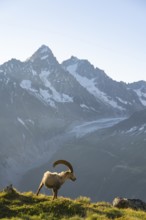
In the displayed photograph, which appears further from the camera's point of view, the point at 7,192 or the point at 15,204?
the point at 7,192

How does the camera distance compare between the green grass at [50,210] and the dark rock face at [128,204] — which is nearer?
the green grass at [50,210]

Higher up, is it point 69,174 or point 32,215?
point 69,174

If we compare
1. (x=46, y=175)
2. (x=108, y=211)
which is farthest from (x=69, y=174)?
(x=108, y=211)

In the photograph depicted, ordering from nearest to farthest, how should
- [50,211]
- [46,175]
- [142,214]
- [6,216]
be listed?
[6,216], [50,211], [142,214], [46,175]

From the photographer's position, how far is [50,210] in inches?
866

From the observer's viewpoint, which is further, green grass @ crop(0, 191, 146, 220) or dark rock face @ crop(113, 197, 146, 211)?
dark rock face @ crop(113, 197, 146, 211)

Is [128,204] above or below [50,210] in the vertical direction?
above

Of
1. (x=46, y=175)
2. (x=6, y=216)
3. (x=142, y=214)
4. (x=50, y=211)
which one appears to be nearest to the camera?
(x=6, y=216)

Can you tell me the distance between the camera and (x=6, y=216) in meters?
20.4

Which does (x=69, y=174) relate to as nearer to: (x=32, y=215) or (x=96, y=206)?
(x=96, y=206)

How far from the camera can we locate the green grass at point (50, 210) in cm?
2084

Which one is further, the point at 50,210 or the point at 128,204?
the point at 128,204

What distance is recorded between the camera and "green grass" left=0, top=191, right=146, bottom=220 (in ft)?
68.4

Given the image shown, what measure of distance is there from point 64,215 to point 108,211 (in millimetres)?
3402
